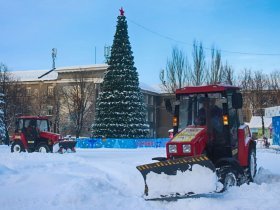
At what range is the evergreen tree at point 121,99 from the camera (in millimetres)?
38625

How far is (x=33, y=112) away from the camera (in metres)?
56.0

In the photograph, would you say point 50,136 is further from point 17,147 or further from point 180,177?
point 180,177

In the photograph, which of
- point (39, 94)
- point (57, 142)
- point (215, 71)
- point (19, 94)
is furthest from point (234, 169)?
point (39, 94)

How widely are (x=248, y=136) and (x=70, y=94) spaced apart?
44.1 meters

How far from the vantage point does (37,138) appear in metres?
27.0

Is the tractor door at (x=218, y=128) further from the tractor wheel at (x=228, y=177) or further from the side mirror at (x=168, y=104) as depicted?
the side mirror at (x=168, y=104)

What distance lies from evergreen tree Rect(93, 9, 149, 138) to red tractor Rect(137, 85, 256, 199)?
1047 inches

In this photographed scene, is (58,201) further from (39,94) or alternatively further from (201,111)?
(39,94)

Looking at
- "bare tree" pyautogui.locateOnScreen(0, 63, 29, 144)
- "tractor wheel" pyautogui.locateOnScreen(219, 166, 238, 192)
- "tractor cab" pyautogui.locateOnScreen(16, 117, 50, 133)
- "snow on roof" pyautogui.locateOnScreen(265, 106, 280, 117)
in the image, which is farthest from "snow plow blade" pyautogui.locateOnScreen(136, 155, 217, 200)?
"bare tree" pyautogui.locateOnScreen(0, 63, 29, 144)

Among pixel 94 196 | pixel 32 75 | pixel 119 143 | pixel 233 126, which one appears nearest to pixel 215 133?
pixel 233 126

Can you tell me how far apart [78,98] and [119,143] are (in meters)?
16.5

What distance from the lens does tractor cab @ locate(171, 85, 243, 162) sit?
37.0ft

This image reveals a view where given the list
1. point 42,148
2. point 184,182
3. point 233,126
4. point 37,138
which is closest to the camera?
point 184,182

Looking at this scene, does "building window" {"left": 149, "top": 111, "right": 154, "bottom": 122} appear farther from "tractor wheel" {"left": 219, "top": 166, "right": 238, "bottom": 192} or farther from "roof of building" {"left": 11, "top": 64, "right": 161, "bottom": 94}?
"tractor wheel" {"left": 219, "top": 166, "right": 238, "bottom": 192}
